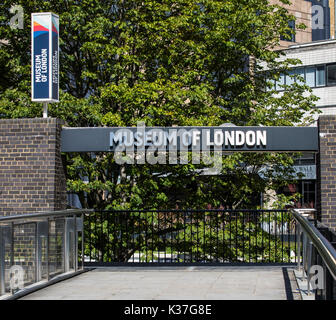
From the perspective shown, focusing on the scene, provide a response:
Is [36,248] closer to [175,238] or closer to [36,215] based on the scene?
[36,215]

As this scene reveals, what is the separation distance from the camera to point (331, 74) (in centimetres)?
4225

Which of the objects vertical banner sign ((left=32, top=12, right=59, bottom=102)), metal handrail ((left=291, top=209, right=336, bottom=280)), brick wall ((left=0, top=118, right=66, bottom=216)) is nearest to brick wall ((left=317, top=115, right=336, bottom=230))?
brick wall ((left=0, top=118, right=66, bottom=216))

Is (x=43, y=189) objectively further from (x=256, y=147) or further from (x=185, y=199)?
(x=185, y=199)

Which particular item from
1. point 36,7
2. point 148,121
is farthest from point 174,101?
point 36,7

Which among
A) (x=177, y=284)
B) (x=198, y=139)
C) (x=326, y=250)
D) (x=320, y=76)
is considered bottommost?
(x=177, y=284)

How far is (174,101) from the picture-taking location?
1970cm

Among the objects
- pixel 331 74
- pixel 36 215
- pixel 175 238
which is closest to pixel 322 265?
pixel 36 215

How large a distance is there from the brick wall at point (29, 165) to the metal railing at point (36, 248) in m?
0.98

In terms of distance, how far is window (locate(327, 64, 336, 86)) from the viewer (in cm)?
4212

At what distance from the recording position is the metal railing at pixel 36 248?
7.70 m

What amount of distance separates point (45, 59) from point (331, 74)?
110ft

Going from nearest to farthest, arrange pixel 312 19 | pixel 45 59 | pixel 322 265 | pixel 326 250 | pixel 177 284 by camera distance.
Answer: pixel 326 250 → pixel 322 265 → pixel 177 284 → pixel 45 59 → pixel 312 19
